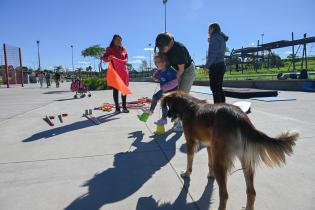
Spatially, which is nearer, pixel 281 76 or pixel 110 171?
pixel 110 171

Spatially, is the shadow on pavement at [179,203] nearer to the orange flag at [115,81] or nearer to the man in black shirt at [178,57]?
the man in black shirt at [178,57]

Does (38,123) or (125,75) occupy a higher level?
(125,75)

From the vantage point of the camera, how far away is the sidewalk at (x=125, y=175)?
9.77ft

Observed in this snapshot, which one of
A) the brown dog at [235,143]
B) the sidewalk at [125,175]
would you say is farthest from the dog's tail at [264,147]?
the sidewalk at [125,175]

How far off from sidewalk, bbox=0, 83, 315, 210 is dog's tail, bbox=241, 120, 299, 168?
0.67 m

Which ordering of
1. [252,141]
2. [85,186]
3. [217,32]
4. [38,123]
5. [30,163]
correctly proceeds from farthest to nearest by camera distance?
[38,123] → [217,32] → [30,163] → [85,186] → [252,141]

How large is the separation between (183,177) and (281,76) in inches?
850

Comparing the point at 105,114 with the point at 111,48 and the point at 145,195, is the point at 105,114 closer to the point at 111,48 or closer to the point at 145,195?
the point at 111,48

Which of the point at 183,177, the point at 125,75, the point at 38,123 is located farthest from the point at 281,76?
the point at 183,177

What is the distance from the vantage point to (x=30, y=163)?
434 cm

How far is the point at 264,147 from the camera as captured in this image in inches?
91.8

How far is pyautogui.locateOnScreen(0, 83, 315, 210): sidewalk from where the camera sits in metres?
2.98

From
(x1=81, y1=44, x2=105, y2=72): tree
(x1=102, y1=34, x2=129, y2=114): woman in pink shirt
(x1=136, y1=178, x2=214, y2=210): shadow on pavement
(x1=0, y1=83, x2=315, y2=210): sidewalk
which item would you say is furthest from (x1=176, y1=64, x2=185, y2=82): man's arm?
(x1=81, y1=44, x2=105, y2=72): tree

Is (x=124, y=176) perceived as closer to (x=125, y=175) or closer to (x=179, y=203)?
(x=125, y=175)
